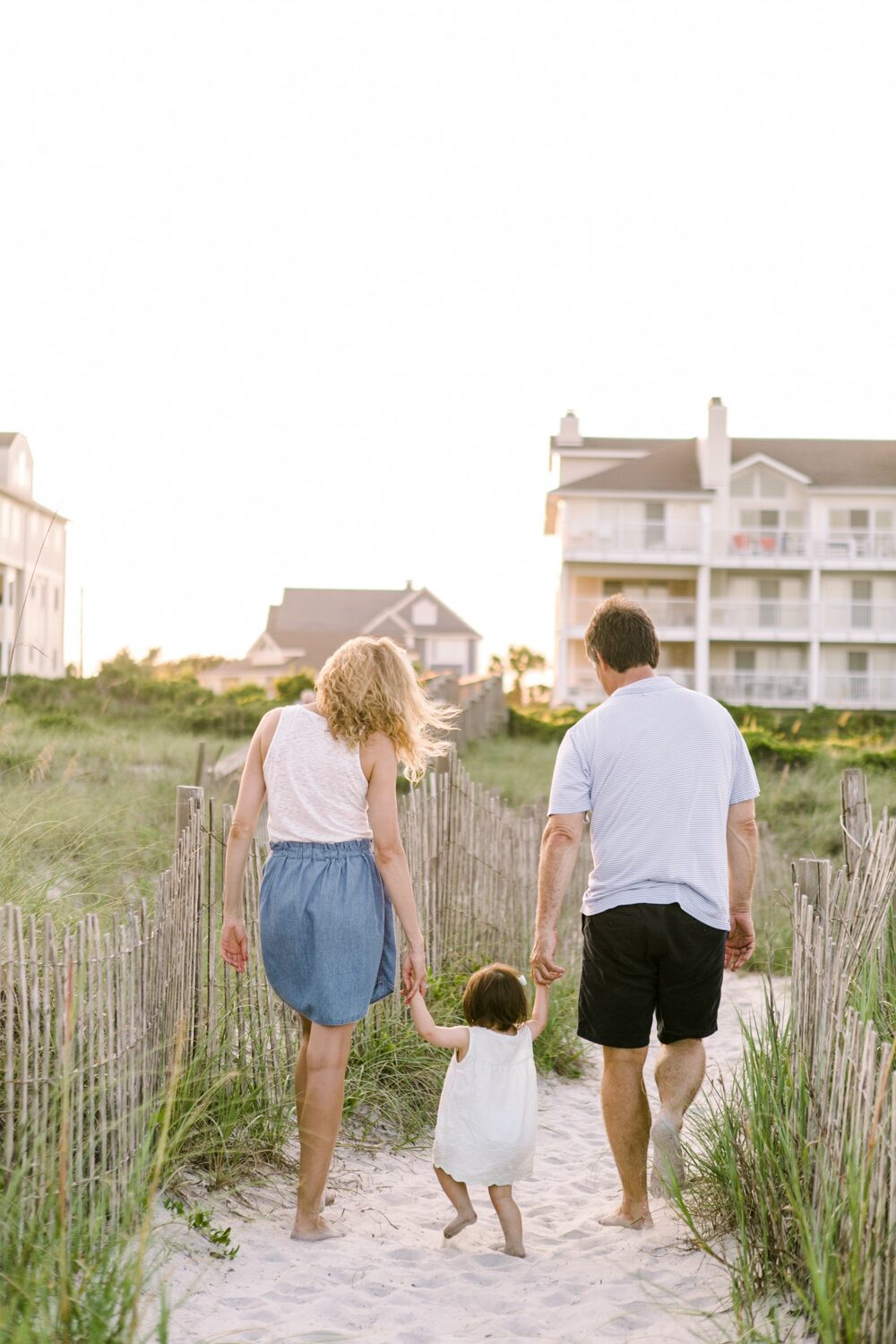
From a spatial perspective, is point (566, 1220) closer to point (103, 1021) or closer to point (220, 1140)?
point (220, 1140)

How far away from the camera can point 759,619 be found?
38.2 m

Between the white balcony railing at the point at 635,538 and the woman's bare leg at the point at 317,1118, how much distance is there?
3370 cm

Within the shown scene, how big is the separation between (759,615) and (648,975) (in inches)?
1396

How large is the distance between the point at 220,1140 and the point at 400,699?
1.52m

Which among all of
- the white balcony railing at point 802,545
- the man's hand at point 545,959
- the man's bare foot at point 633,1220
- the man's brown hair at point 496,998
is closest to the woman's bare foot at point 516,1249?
the man's bare foot at point 633,1220

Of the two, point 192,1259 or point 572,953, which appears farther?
point 572,953

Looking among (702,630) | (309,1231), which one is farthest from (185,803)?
(702,630)

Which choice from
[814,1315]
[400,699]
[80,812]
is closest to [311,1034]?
[400,699]

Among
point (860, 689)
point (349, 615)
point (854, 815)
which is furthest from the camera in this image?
point (349, 615)

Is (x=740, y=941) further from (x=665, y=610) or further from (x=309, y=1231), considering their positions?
(x=665, y=610)

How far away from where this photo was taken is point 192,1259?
354 centimetres

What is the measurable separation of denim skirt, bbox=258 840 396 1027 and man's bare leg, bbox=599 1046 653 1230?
30.8 inches

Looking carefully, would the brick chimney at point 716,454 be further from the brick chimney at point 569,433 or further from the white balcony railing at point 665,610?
the brick chimney at point 569,433

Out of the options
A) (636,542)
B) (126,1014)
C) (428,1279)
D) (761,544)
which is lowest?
(428,1279)
